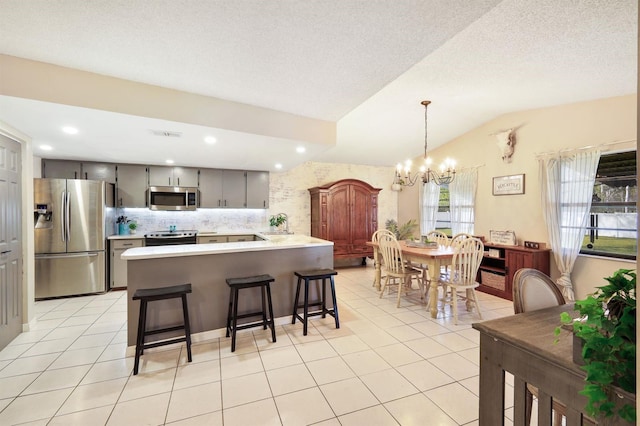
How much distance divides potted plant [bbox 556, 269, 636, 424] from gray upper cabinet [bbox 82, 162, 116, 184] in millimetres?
5958

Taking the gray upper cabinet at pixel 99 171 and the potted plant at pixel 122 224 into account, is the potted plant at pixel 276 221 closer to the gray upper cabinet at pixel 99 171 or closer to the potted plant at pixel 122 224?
the potted plant at pixel 122 224

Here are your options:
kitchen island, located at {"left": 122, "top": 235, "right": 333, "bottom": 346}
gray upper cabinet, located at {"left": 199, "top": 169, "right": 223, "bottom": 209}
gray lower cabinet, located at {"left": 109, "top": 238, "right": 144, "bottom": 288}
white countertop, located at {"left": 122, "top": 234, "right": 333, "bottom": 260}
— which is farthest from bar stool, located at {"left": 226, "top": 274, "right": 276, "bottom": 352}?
gray upper cabinet, located at {"left": 199, "top": 169, "right": 223, "bottom": 209}

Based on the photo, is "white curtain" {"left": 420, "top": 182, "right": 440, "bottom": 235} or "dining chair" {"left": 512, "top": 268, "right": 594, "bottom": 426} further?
"white curtain" {"left": 420, "top": 182, "right": 440, "bottom": 235}

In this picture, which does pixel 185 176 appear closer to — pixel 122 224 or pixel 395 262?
pixel 122 224

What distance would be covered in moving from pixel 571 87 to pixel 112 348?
591 centimetres

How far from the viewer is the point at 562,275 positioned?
3820 mm

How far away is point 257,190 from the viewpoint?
18.9 ft

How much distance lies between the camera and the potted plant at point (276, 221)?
5895mm

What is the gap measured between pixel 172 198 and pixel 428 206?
17.7ft

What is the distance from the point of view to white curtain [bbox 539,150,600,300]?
3.66m

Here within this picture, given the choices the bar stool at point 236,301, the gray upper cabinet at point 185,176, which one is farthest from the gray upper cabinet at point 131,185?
the bar stool at point 236,301

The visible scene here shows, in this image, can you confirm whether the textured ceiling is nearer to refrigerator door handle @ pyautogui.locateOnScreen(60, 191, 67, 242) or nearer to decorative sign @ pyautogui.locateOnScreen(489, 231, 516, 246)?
refrigerator door handle @ pyautogui.locateOnScreen(60, 191, 67, 242)

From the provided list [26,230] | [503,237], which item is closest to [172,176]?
[26,230]

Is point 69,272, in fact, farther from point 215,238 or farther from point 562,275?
point 562,275
